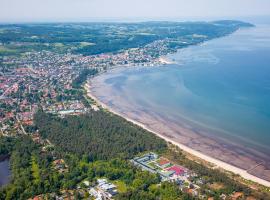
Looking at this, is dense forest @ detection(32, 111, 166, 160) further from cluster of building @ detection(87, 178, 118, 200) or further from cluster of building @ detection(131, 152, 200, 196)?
cluster of building @ detection(87, 178, 118, 200)

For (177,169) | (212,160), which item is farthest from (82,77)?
(177,169)

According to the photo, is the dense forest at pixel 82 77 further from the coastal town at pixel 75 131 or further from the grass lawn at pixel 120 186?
the grass lawn at pixel 120 186

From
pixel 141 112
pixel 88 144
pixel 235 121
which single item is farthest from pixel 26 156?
pixel 235 121

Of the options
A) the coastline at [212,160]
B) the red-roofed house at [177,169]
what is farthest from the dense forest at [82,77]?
the red-roofed house at [177,169]

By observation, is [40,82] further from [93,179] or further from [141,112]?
[93,179]

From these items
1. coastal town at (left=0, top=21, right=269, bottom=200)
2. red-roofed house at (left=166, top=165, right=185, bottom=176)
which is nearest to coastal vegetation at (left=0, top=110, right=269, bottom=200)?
coastal town at (left=0, top=21, right=269, bottom=200)

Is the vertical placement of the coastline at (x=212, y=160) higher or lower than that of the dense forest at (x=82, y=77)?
lower
